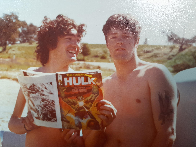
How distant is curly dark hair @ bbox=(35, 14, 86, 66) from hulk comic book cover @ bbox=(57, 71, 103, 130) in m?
0.33

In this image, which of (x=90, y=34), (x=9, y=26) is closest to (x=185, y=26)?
(x=90, y=34)

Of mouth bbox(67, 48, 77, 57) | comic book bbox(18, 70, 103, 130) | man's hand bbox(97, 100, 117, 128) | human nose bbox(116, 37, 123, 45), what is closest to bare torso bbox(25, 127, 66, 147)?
comic book bbox(18, 70, 103, 130)

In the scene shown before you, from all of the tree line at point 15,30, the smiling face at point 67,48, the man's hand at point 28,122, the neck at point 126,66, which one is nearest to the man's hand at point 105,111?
the neck at point 126,66

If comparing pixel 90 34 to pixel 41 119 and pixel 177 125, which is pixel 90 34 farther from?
pixel 177 125

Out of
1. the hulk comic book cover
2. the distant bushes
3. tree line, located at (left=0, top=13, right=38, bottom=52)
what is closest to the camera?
the hulk comic book cover

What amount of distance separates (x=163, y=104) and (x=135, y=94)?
7.7 inches

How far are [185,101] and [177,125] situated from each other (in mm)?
189

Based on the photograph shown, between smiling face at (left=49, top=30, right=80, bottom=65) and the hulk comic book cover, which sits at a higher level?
smiling face at (left=49, top=30, right=80, bottom=65)

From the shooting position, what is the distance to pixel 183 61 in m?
1.44

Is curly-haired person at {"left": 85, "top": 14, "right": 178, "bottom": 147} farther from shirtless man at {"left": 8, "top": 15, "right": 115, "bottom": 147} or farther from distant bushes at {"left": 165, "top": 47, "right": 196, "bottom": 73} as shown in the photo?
shirtless man at {"left": 8, "top": 15, "right": 115, "bottom": 147}

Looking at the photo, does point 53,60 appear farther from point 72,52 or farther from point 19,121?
point 19,121

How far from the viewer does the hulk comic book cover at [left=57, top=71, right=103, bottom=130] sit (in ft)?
3.93

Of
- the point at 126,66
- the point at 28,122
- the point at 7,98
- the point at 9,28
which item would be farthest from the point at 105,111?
the point at 9,28

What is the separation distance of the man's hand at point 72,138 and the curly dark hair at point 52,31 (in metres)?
0.57
